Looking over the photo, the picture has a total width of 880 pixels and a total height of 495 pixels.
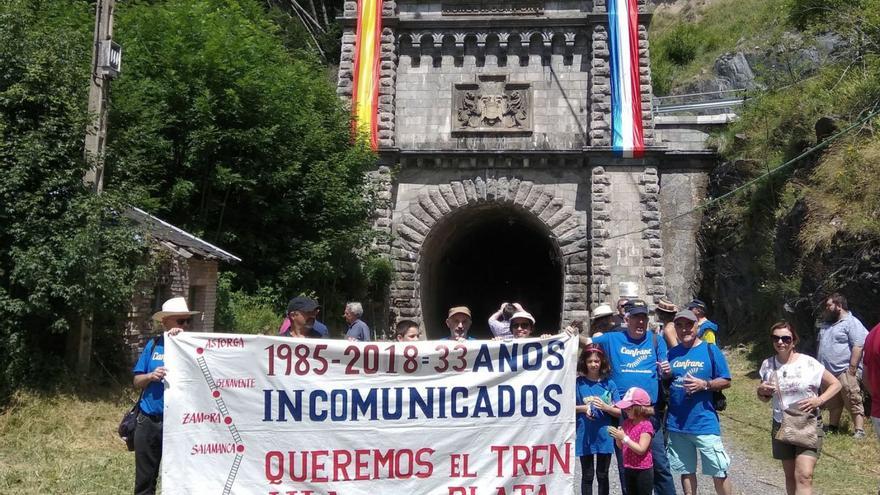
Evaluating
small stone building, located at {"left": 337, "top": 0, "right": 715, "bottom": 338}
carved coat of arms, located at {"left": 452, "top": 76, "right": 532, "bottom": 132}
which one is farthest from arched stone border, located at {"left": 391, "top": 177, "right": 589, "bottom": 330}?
carved coat of arms, located at {"left": 452, "top": 76, "right": 532, "bottom": 132}

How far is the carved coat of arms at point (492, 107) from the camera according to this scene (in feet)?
73.9

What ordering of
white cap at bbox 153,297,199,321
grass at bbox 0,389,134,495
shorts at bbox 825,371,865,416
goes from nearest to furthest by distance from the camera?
1. white cap at bbox 153,297,199,321
2. grass at bbox 0,389,134,495
3. shorts at bbox 825,371,865,416

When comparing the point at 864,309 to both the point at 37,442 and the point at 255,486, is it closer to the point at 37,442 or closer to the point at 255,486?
the point at 255,486

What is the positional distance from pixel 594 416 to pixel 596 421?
0.36 feet

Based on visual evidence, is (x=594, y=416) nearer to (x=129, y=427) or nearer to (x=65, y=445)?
(x=129, y=427)

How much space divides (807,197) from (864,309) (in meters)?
3.25

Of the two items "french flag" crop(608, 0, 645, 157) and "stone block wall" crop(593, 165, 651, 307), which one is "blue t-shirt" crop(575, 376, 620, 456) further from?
"french flag" crop(608, 0, 645, 157)

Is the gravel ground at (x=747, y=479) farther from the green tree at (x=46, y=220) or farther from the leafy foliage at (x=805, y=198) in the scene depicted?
the green tree at (x=46, y=220)

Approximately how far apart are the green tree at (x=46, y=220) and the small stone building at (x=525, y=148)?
10490 mm

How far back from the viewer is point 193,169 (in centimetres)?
1727

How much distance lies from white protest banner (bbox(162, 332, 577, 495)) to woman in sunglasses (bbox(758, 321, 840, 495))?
5.54 feet

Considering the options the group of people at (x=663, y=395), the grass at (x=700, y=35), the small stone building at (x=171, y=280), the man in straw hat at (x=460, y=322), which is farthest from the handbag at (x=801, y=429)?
the grass at (x=700, y=35)

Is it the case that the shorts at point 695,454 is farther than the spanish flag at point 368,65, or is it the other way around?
the spanish flag at point 368,65

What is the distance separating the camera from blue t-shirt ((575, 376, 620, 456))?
21.9ft
